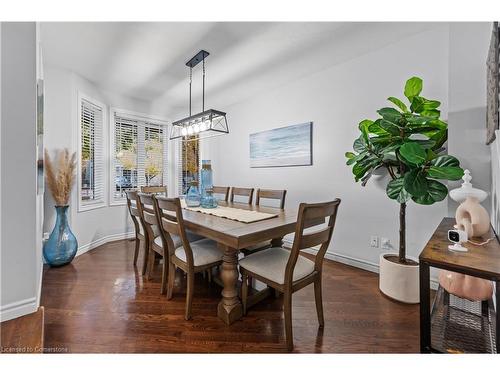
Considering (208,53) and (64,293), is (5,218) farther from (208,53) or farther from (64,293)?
(208,53)

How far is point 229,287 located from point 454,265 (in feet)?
4.24

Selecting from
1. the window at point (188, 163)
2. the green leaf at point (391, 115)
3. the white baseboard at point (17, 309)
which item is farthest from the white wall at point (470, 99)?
the window at point (188, 163)

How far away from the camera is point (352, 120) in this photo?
8.55 ft

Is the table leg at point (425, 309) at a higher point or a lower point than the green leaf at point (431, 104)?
lower

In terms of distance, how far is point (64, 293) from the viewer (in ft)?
6.68

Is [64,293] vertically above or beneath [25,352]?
beneath

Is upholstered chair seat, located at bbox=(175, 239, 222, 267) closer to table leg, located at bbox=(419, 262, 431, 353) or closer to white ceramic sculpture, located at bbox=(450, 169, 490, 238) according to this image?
table leg, located at bbox=(419, 262, 431, 353)

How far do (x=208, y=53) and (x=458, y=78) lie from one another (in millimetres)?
2258

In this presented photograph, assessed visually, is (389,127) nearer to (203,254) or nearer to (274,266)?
(274,266)

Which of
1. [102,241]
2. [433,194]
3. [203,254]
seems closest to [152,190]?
[102,241]

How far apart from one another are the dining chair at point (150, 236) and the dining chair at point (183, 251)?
0.39ft

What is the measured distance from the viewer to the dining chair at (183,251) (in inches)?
63.1

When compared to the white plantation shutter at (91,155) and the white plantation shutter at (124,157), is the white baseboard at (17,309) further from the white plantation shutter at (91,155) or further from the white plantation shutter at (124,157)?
the white plantation shutter at (124,157)
